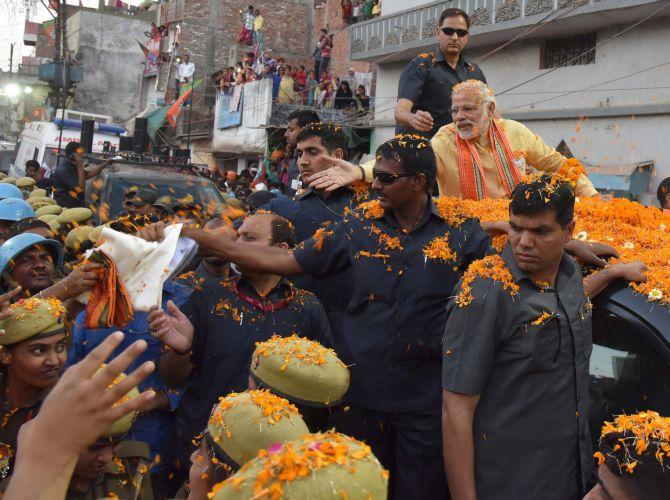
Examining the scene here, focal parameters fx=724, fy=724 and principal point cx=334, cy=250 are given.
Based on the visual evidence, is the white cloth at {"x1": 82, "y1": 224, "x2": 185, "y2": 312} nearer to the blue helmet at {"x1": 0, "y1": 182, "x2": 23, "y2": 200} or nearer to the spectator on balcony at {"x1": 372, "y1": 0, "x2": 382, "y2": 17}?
the blue helmet at {"x1": 0, "y1": 182, "x2": 23, "y2": 200}

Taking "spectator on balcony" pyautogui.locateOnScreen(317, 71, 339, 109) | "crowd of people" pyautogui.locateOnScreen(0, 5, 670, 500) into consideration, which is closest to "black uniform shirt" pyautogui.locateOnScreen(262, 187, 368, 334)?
"crowd of people" pyautogui.locateOnScreen(0, 5, 670, 500)

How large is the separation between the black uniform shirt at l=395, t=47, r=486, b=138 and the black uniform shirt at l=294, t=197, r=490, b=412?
76.9 inches

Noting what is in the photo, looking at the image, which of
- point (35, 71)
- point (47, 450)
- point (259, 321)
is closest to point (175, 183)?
point (259, 321)

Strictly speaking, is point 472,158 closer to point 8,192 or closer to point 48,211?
point 48,211

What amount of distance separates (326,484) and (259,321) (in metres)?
2.27

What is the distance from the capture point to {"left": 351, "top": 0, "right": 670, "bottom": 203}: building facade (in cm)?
1325

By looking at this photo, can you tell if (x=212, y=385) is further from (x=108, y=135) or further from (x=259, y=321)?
(x=108, y=135)

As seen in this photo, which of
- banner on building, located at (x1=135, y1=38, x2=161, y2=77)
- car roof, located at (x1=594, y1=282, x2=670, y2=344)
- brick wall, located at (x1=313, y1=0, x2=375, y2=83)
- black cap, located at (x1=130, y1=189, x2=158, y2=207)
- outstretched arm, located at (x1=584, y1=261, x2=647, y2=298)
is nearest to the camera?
car roof, located at (x1=594, y1=282, x2=670, y2=344)

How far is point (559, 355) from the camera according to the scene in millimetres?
2822

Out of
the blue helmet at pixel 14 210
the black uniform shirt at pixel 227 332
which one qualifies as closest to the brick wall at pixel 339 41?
the blue helmet at pixel 14 210

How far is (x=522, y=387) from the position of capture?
9.23 feet

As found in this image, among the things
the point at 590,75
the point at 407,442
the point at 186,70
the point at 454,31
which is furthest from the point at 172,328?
the point at 186,70

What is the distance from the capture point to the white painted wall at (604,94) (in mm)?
13234

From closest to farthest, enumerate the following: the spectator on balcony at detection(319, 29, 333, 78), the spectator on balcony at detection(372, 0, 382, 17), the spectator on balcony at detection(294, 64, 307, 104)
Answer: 1. the spectator on balcony at detection(372, 0, 382, 17)
2. the spectator on balcony at detection(294, 64, 307, 104)
3. the spectator on balcony at detection(319, 29, 333, 78)
